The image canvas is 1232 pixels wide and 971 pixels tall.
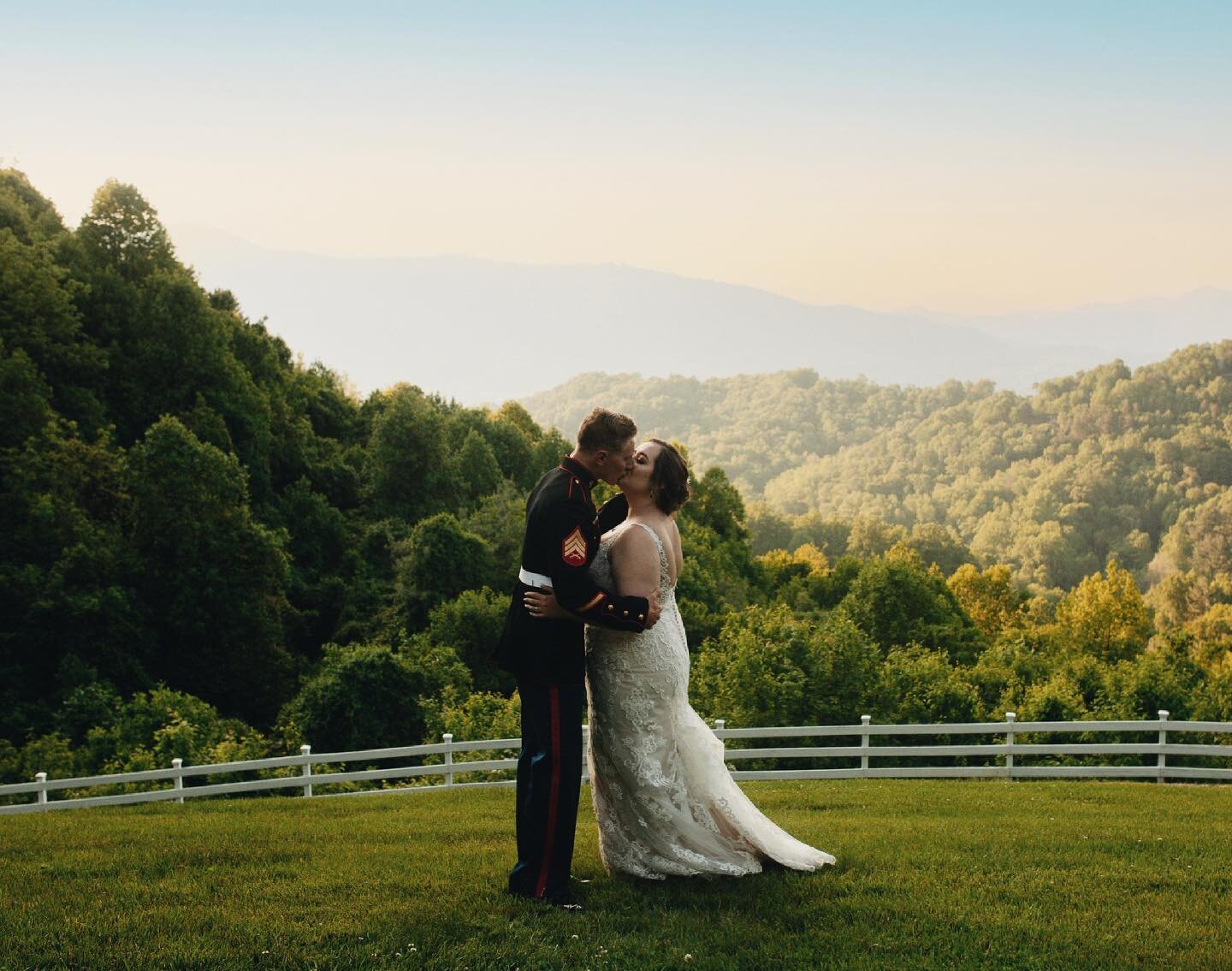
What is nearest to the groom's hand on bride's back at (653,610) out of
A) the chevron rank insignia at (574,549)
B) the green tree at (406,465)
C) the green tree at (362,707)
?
the chevron rank insignia at (574,549)

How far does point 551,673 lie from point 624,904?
126 cm

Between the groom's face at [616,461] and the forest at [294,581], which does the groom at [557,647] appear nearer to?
the groom's face at [616,461]

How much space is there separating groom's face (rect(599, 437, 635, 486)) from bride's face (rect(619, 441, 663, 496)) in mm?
76

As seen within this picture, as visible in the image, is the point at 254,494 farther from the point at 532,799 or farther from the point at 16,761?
the point at 532,799

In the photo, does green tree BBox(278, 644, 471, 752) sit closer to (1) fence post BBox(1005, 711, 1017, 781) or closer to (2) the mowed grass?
(1) fence post BBox(1005, 711, 1017, 781)

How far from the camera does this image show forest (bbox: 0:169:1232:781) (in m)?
25.9

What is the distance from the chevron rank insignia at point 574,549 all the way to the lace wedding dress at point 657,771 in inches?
16.7

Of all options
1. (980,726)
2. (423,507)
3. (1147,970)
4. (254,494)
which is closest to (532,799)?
(1147,970)

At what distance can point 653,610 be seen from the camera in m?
5.70

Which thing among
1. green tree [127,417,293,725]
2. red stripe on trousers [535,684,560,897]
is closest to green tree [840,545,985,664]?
green tree [127,417,293,725]

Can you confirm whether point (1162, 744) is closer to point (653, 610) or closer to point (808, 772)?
point (808, 772)

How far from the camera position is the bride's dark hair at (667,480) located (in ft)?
19.1

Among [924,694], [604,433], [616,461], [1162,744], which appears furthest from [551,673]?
[924,694]

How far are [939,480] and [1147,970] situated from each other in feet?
512
